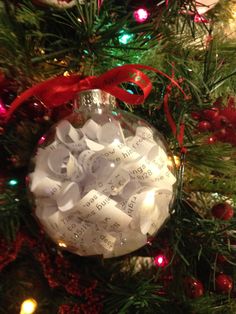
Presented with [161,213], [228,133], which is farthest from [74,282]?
[228,133]

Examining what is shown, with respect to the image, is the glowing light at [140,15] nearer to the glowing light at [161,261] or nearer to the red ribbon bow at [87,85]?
the red ribbon bow at [87,85]

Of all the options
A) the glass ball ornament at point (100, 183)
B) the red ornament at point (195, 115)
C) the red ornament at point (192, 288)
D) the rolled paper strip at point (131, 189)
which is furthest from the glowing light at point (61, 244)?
the red ornament at point (195, 115)

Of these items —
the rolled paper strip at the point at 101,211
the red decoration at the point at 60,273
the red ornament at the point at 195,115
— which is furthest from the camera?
the red ornament at the point at 195,115

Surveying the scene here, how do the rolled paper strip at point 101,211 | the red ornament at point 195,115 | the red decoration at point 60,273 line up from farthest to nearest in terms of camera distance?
the red ornament at point 195,115 → the red decoration at point 60,273 → the rolled paper strip at point 101,211

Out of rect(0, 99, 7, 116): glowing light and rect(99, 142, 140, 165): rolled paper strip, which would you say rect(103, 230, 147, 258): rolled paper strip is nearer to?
rect(99, 142, 140, 165): rolled paper strip

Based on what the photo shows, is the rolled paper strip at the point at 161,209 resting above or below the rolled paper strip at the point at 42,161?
below
